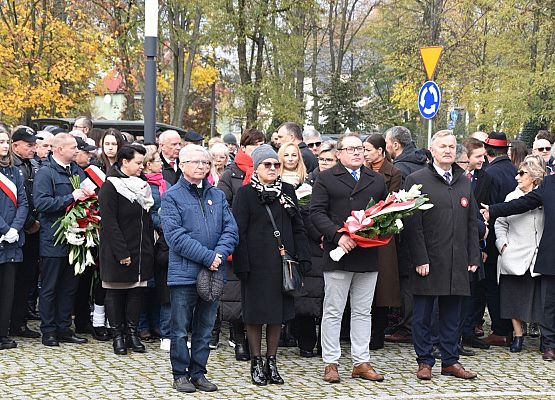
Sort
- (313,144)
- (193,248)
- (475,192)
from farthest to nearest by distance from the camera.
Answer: (313,144) < (475,192) < (193,248)

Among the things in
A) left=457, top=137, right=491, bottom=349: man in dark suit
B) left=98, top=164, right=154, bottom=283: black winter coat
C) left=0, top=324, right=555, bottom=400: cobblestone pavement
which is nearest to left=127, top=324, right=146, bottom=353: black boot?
left=0, top=324, right=555, bottom=400: cobblestone pavement

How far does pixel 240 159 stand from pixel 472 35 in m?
27.0

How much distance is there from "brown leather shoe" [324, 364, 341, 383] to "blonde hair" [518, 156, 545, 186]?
3.21 meters

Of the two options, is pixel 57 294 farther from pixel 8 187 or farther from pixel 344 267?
pixel 344 267

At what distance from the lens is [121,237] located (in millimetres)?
9445

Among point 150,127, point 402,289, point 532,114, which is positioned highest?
point 532,114

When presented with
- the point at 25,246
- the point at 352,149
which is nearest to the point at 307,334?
the point at 352,149

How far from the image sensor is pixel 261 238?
8.38m

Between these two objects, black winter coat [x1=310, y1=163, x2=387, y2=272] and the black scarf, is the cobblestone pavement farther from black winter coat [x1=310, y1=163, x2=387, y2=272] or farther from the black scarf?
the black scarf

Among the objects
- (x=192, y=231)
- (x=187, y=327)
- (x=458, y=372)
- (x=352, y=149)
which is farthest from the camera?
(x=458, y=372)

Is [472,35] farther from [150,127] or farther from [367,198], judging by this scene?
[367,198]

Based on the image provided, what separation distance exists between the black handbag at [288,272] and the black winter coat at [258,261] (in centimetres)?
4

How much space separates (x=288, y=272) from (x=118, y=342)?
7.53ft

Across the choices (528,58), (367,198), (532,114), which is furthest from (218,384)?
(528,58)
